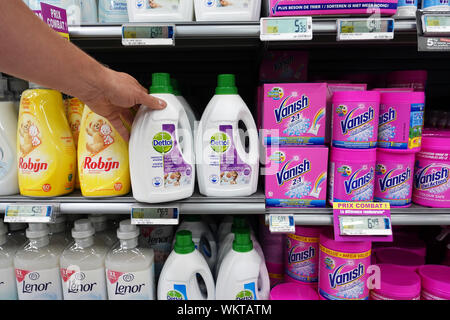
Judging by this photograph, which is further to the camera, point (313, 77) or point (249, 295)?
point (313, 77)

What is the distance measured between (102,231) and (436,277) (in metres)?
1.36

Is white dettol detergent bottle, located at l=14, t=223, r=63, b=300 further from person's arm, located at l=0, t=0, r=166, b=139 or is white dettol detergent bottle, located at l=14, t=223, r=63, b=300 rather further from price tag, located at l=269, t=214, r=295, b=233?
price tag, located at l=269, t=214, r=295, b=233

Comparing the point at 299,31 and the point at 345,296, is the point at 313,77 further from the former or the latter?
the point at 345,296

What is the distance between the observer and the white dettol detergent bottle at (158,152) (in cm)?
100

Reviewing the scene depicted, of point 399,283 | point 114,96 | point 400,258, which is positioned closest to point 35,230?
point 114,96

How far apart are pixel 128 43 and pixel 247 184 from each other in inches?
24.6

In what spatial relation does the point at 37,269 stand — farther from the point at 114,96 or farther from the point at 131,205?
the point at 114,96

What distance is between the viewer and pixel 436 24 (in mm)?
927

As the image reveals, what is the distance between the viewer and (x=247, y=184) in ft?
3.57

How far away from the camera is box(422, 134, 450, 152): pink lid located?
1.03m

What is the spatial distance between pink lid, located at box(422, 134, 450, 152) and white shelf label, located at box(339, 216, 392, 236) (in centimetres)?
30

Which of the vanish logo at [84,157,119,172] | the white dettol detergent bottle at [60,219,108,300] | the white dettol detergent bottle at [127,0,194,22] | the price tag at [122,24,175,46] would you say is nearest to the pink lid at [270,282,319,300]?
the white dettol detergent bottle at [60,219,108,300]

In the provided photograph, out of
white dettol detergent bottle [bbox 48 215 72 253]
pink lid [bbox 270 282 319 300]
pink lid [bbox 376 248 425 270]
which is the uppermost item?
white dettol detergent bottle [bbox 48 215 72 253]
